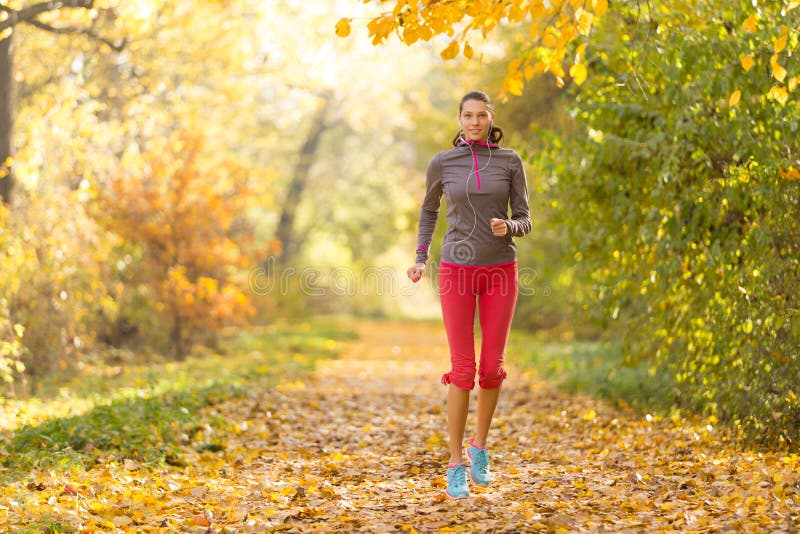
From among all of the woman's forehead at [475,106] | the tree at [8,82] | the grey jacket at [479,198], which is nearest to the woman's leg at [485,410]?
the grey jacket at [479,198]

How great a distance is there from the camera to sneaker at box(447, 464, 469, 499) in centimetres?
498

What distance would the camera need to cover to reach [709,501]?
4660mm

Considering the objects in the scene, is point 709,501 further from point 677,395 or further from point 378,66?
point 378,66

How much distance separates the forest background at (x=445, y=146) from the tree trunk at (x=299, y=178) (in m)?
1.16

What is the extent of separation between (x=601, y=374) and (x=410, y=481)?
205 inches

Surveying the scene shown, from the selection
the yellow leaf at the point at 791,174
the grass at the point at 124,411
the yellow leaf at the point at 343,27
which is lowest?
the grass at the point at 124,411

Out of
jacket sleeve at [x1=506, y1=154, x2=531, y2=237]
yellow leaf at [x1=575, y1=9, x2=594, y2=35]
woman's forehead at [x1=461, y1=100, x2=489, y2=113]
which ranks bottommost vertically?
jacket sleeve at [x1=506, y1=154, x2=531, y2=237]

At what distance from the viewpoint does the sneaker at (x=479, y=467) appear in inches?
207

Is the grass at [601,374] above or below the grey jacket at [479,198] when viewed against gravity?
below

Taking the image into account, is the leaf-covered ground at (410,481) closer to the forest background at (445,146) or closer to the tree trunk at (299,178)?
the forest background at (445,146)

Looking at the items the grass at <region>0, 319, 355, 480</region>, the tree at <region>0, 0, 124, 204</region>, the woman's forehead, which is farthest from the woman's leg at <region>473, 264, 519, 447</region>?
the tree at <region>0, 0, 124, 204</region>

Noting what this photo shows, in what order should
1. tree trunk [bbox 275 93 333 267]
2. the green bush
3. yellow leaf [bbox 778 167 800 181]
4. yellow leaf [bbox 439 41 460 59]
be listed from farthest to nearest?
tree trunk [bbox 275 93 333 267] < the green bush < yellow leaf [bbox 778 167 800 181] < yellow leaf [bbox 439 41 460 59]

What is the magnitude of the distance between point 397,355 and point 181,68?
6518 mm

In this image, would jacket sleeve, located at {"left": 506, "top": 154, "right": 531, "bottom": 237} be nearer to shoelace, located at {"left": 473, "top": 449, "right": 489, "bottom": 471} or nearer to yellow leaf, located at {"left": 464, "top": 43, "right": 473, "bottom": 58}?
yellow leaf, located at {"left": 464, "top": 43, "right": 473, "bottom": 58}
